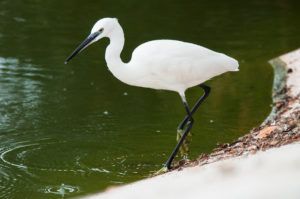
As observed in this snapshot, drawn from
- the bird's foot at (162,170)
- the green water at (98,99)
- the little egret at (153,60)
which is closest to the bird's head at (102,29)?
the little egret at (153,60)

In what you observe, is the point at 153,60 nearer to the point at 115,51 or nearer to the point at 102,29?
the point at 115,51

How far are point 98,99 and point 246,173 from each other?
5.27 metres

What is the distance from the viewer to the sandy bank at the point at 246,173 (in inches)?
118

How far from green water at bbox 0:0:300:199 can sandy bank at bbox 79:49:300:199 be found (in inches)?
28.7

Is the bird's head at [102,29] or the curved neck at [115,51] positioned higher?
the bird's head at [102,29]

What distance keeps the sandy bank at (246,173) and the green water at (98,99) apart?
730mm

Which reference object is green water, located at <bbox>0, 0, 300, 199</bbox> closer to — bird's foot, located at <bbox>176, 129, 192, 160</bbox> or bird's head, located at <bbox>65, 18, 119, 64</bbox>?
bird's foot, located at <bbox>176, 129, 192, 160</bbox>

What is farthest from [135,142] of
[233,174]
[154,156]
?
[233,174]

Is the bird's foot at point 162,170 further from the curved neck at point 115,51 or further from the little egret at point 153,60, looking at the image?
the curved neck at point 115,51

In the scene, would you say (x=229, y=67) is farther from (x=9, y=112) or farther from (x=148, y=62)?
(x=9, y=112)

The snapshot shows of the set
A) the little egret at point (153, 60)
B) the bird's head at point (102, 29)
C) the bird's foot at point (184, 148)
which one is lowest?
the bird's foot at point (184, 148)

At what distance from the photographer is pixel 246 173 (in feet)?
11.9

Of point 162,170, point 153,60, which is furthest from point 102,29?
point 162,170

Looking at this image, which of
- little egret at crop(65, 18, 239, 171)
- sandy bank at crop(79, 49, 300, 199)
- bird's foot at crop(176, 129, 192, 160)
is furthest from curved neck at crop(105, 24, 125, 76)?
sandy bank at crop(79, 49, 300, 199)
